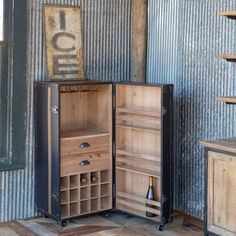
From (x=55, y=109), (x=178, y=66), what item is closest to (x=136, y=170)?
(x=55, y=109)

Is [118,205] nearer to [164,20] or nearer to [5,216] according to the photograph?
[5,216]

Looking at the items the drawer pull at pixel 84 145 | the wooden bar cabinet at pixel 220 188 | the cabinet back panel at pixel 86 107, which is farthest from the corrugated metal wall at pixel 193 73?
the drawer pull at pixel 84 145

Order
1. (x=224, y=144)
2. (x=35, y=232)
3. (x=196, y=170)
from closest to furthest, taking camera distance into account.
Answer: (x=224, y=144)
(x=35, y=232)
(x=196, y=170)

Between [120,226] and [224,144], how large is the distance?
1.30m

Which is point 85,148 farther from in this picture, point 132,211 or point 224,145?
point 224,145

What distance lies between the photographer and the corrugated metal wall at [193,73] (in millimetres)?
4602

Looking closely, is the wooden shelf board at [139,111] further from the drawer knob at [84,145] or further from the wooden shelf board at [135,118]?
the drawer knob at [84,145]

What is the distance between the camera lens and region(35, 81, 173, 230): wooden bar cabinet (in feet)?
15.4

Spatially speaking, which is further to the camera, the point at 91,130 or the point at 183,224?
the point at 91,130

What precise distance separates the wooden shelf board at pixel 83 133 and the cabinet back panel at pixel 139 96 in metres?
0.32

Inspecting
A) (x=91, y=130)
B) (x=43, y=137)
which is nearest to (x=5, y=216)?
(x=43, y=137)

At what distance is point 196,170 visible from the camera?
4914mm

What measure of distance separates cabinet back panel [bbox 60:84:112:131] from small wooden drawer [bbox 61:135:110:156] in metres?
0.15

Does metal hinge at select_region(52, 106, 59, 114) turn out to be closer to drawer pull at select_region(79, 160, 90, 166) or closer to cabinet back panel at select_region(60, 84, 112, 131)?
cabinet back panel at select_region(60, 84, 112, 131)
